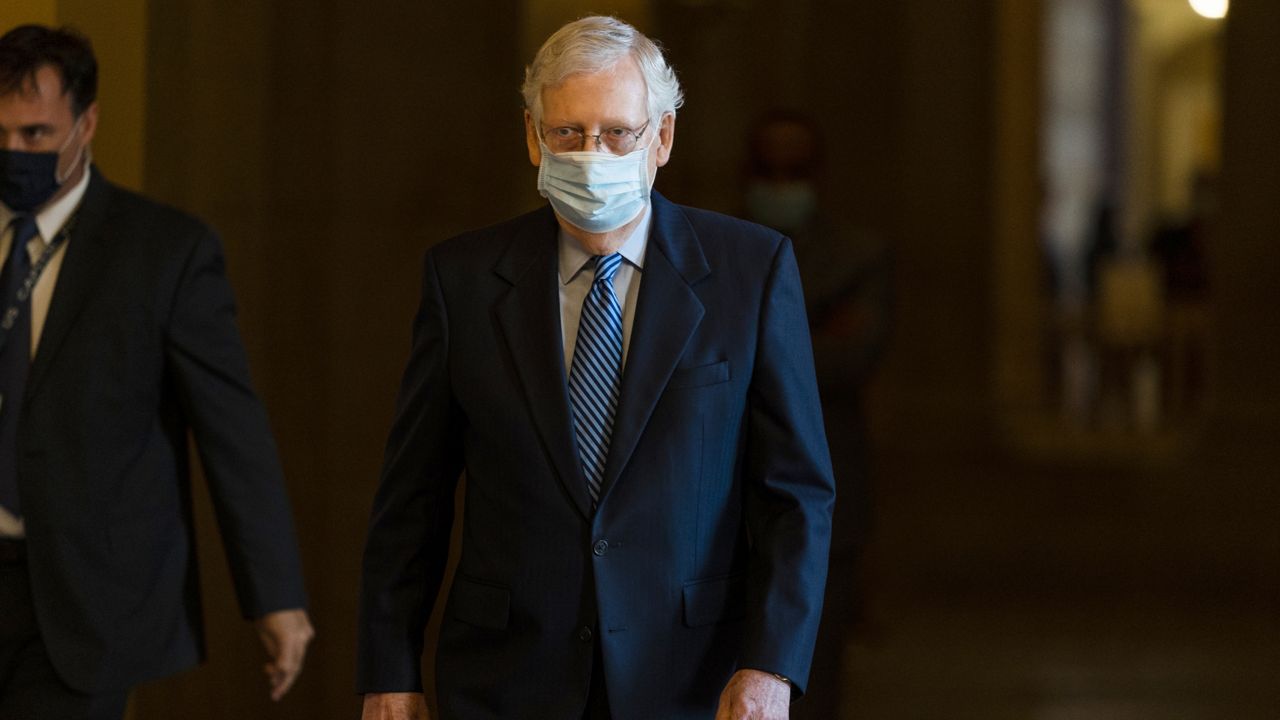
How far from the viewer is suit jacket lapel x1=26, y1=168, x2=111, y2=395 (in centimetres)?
387

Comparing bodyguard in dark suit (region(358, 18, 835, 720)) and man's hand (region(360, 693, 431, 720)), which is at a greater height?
bodyguard in dark suit (region(358, 18, 835, 720))

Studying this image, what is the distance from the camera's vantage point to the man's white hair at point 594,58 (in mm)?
2926

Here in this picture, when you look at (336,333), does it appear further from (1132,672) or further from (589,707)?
(589,707)

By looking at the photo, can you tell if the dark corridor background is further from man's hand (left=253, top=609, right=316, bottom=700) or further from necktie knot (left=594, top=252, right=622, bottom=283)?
necktie knot (left=594, top=252, right=622, bottom=283)

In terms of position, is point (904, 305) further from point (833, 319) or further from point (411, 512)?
point (411, 512)

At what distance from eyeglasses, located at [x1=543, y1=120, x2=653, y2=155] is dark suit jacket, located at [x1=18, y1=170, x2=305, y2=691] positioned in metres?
1.28

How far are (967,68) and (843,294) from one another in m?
2.58

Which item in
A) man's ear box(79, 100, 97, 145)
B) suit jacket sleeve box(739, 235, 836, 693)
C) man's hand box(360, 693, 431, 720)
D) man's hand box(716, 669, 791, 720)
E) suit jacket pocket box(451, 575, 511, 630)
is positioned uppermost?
man's ear box(79, 100, 97, 145)

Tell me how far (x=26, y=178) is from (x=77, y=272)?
22 cm

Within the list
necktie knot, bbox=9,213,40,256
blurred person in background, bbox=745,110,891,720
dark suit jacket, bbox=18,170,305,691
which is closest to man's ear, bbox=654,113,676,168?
Answer: dark suit jacket, bbox=18,170,305,691

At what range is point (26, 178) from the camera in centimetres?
388

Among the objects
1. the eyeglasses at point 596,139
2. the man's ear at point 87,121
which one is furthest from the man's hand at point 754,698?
the man's ear at point 87,121

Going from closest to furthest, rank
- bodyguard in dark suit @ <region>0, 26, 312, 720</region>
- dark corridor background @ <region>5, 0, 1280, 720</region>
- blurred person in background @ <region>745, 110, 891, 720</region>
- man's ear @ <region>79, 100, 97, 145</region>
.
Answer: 1. bodyguard in dark suit @ <region>0, 26, 312, 720</region>
2. man's ear @ <region>79, 100, 97, 145</region>
3. blurred person in background @ <region>745, 110, 891, 720</region>
4. dark corridor background @ <region>5, 0, 1280, 720</region>

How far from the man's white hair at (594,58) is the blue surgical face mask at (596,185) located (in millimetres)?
88
